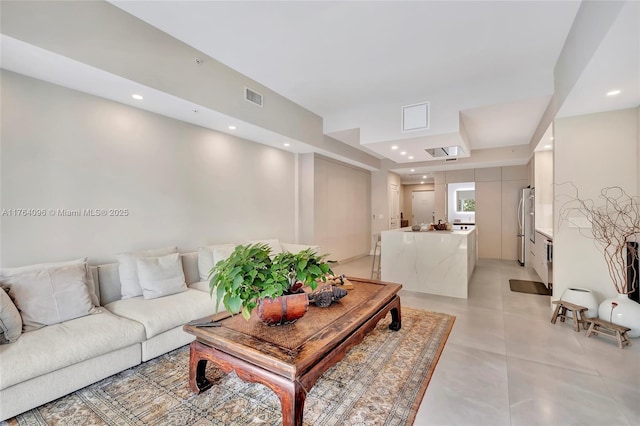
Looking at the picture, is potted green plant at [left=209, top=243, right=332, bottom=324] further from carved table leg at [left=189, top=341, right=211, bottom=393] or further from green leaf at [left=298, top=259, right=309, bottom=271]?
carved table leg at [left=189, top=341, right=211, bottom=393]

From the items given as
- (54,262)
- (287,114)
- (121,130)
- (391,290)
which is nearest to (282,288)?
(391,290)

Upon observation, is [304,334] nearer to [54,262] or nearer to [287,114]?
[54,262]

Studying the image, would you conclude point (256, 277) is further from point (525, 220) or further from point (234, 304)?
point (525, 220)

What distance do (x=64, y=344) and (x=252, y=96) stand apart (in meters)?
3.15

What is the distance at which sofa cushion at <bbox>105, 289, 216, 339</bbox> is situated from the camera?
237 centimetres

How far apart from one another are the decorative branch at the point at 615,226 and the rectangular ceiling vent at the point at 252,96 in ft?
13.4

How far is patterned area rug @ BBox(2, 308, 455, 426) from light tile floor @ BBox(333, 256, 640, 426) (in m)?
0.19

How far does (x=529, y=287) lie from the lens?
181 inches

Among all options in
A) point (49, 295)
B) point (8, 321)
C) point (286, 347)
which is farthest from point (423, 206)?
point (8, 321)

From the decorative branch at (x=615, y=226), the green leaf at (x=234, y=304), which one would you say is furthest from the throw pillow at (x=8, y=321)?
the decorative branch at (x=615, y=226)

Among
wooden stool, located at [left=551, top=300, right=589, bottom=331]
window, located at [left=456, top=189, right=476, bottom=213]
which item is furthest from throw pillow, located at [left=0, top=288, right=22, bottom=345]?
window, located at [left=456, top=189, right=476, bottom=213]

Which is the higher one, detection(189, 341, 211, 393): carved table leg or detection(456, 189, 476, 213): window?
detection(456, 189, 476, 213): window

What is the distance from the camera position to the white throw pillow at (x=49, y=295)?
6.84 feet

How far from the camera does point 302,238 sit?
5.64m
